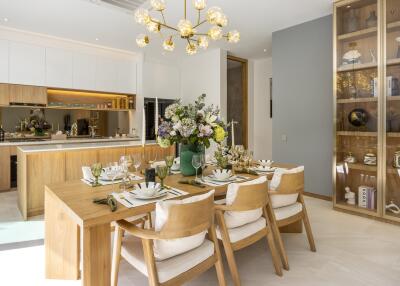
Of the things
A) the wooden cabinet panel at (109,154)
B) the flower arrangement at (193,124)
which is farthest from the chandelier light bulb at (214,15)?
the wooden cabinet panel at (109,154)

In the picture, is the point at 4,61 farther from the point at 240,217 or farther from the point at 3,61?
the point at 240,217

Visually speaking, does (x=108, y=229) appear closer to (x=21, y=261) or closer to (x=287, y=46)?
(x=21, y=261)

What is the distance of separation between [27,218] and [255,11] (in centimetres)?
411

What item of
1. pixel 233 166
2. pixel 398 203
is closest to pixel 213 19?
pixel 233 166

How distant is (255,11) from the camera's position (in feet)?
12.4

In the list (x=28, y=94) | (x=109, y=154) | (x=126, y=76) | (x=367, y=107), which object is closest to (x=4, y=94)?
(x=28, y=94)

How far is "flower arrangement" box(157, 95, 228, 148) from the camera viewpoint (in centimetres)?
220

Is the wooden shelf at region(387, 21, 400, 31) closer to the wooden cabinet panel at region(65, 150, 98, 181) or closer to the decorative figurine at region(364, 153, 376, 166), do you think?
the decorative figurine at region(364, 153, 376, 166)

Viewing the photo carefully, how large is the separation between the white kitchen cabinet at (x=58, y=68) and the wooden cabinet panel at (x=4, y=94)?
64 centimetres

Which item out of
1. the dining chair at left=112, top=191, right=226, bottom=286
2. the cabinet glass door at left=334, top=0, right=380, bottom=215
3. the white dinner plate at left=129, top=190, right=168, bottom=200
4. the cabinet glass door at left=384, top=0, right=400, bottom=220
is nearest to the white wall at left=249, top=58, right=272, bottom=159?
the cabinet glass door at left=334, top=0, right=380, bottom=215

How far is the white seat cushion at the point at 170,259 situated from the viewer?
55.6 inches

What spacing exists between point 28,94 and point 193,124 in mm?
4148

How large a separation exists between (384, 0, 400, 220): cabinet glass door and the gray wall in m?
0.81

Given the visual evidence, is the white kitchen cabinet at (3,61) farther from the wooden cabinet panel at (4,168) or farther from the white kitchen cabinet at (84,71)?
the wooden cabinet panel at (4,168)
